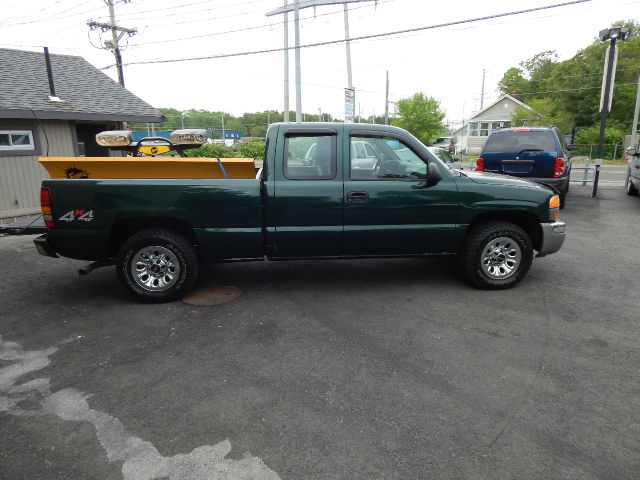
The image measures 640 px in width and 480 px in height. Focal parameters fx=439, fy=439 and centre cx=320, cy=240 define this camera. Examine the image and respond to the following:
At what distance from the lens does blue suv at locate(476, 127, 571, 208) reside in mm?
9180

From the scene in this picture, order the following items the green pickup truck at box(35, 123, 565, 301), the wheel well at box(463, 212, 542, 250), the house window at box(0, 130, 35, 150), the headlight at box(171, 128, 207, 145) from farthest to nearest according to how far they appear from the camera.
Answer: the house window at box(0, 130, 35, 150) → the headlight at box(171, 128, 207, 145) → the wheel well at box(463, 212, 542, 250) → the green pickup truck at box(35, 123, 565, 301)

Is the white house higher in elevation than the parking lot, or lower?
higher

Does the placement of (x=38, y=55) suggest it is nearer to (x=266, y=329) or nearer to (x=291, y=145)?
(x=291, y=145)

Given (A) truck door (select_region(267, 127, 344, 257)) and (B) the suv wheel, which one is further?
(B) the suv wheel

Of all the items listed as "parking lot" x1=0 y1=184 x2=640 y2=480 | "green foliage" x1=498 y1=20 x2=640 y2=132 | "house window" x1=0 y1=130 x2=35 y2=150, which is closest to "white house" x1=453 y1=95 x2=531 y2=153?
"green foliage" x1=498 y1=20 x2=640 y2=132

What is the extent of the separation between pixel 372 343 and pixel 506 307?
68.7 inches

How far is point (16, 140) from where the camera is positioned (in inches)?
440

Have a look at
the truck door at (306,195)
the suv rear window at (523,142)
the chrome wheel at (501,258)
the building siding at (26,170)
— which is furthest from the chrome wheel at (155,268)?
the building siding at (26,170)

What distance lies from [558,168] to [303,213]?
685 centimetres

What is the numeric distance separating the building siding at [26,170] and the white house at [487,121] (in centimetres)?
4271

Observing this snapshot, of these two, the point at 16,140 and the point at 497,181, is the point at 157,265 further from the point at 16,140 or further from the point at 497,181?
the point at 16,140

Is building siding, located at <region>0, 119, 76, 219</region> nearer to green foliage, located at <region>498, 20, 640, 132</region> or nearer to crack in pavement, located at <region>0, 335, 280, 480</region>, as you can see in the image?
crack in pavement, located at <region>0, 335, 280, 480</region>

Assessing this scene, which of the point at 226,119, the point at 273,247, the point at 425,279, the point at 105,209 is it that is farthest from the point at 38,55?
the point at 226,119

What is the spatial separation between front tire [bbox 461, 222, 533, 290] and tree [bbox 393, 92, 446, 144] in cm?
4924
